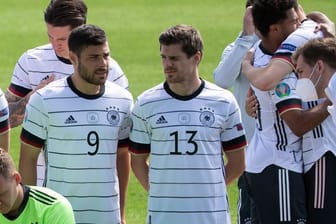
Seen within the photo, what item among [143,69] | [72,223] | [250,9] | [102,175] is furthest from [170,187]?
[143,69]

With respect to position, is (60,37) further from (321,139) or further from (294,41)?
(321,139)

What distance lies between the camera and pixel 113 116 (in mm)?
6953

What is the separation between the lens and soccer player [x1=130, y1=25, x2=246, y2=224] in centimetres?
679

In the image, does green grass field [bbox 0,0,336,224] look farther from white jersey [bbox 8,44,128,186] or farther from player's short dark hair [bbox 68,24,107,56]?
player's short dark hair [bbox 68,24,107,56]

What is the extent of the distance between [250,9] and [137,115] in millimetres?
1258

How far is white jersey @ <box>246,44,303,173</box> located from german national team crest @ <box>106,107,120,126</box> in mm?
969

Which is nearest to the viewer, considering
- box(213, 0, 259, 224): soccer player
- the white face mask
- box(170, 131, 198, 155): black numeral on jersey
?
box(170, 131, 198, 155): black numeral on jersey

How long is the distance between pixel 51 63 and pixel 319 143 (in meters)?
1.95

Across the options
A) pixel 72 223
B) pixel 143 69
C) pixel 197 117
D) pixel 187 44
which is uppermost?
pixel 143 69

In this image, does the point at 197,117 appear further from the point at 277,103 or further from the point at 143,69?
the point at 143,69

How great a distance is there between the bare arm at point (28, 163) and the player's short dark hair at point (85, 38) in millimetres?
666

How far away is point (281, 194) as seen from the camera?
285 inches

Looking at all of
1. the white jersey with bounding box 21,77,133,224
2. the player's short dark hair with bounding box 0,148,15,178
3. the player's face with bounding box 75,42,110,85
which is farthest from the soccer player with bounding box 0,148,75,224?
the player's face with bounding box 75,42,110,85

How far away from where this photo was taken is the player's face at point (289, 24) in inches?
286
